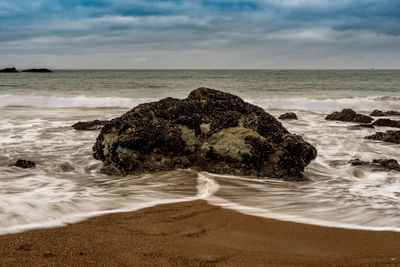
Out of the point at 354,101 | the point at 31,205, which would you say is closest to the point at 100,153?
the point at 31,205

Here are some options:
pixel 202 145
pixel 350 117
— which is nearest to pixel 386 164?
pixel 202 145

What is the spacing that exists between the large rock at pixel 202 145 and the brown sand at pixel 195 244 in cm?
165

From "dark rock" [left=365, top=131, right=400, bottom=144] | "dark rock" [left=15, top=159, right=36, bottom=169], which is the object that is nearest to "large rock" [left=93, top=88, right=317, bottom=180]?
"dark rock" [left=15, top=159, right=36, bottom=169]

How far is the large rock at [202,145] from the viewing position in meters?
4.82

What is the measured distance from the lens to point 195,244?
103 inches

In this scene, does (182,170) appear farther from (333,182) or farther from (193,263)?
(193,263)

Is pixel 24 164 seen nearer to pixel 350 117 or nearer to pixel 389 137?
pixel 389 137

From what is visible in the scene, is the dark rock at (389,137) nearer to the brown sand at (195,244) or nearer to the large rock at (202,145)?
the large rock at (202,145)

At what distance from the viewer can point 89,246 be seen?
8.22ft

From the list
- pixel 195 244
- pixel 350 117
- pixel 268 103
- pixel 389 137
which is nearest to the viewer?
pixel 195 244

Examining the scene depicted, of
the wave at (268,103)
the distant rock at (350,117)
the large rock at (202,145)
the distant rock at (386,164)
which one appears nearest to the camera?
the large rock at (202,145)

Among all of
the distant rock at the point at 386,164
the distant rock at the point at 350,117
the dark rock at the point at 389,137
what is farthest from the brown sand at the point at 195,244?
the distant rock at the point at 350,117

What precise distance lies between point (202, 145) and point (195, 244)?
256 centimetres

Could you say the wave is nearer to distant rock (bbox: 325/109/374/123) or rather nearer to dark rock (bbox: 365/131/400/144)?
distant rock (bbox: 325/109/374/123)
